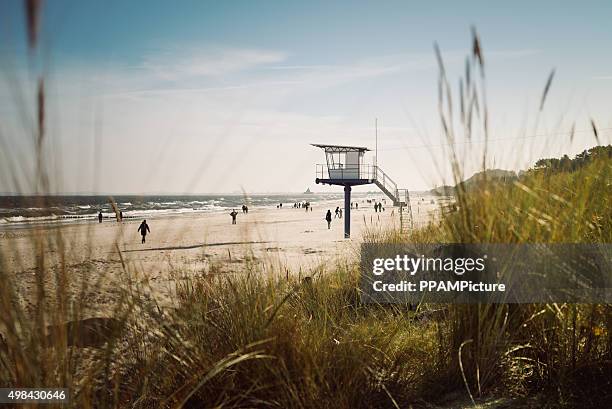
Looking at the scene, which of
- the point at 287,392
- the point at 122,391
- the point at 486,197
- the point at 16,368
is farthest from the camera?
the point at 122,391

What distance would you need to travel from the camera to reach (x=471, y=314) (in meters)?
2.18

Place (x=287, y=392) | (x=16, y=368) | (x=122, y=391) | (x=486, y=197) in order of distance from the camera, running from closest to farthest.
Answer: (x=16, y=368) → (x=287, y=392) → (x=486, y=197) → (x=122, y=391)

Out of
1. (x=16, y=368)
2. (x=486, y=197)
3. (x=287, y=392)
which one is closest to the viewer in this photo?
(x=16, y=368)

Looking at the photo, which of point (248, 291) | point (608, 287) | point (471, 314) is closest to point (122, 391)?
point (248, 291)

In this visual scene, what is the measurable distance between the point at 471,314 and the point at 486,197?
2.15ft

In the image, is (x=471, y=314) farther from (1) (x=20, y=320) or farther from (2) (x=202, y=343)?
(1) (x=20, y=320)

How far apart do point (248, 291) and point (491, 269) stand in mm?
1487

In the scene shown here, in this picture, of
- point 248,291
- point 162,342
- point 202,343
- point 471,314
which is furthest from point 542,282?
point 162,342

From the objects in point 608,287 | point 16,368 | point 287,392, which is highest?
point 608,287

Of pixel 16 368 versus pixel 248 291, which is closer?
pixel 16 368

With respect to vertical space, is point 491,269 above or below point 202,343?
above

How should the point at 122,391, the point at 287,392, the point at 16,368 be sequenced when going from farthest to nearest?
1. the point at 122,391
2. the point at 287,392
3. the point at 16,368

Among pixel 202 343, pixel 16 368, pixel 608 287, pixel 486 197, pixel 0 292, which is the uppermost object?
pixel 486 197

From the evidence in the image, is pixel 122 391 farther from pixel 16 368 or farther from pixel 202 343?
pixel 16 368
